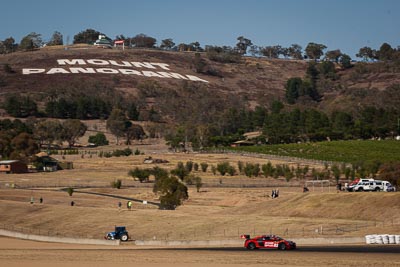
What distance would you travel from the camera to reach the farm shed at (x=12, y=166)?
123 m

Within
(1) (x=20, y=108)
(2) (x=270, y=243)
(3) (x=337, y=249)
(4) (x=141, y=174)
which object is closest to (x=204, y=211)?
(2) (x=270, y=243)

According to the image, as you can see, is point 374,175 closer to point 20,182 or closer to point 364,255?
point 20,182

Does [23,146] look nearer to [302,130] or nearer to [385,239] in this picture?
[302,130]

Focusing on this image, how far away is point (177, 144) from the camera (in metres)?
158

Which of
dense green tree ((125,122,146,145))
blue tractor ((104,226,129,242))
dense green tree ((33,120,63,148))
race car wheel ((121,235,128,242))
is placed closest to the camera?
race car wheel ((121,235,128,242))

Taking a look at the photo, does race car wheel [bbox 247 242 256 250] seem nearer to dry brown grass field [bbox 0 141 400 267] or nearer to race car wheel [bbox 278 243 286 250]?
dry brown grass field [bbox 0 141 400 267]

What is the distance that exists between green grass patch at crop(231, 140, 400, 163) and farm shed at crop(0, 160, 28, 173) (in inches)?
1603

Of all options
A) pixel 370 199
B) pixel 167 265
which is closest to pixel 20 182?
pixel 370 199

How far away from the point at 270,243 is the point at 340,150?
318 ft

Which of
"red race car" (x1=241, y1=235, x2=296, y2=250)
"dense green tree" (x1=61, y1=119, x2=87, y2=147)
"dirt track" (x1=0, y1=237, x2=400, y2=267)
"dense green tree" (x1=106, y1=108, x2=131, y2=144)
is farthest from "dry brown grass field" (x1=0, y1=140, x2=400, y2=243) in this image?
"dense green tree" (x1=106, y1=108, x2=131, y2=144)

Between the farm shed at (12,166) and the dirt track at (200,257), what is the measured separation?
242ft

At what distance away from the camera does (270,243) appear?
158 feet

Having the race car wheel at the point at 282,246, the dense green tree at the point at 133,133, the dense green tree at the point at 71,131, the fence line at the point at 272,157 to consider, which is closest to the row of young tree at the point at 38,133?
the dense green tree at the point at 71,131

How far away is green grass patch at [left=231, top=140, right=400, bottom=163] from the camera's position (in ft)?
445
